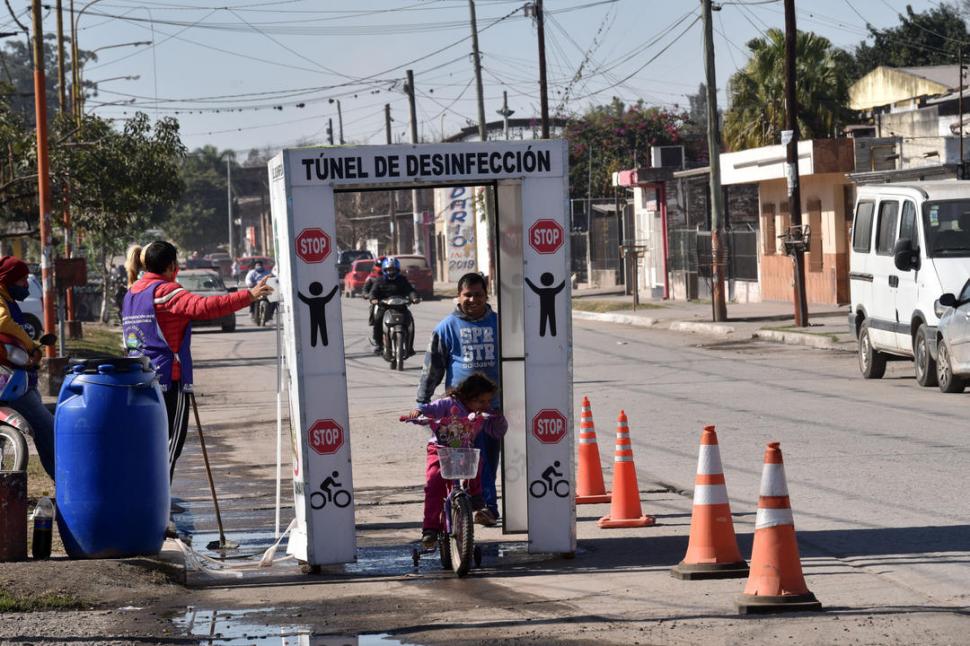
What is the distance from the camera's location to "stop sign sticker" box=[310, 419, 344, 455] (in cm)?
894

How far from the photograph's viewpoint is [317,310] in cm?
888

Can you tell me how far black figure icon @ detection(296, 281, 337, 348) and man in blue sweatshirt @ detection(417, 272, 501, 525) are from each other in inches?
36.9

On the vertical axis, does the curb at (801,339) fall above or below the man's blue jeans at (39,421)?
below

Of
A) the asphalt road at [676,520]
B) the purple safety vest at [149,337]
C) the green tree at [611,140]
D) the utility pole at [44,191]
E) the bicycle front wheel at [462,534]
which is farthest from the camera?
the green tree at [611,140]

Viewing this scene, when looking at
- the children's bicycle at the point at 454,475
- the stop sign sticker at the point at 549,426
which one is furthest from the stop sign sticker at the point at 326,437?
the stop sign sticker at the point at 549,426

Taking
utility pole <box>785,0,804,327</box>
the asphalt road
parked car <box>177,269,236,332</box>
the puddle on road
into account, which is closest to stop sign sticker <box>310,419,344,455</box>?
the asphalt road

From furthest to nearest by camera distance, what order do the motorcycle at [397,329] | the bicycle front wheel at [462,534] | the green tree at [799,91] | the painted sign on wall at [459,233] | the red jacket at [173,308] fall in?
the painted sign on wall at [459,233] → the green tree at [799,91] → the motorcycle at [397,329] → the red jacket at [173,308] → the bicycle front wheel at [462,534]

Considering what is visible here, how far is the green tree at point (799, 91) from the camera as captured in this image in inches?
1887

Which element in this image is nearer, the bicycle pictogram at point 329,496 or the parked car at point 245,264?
the bicycle pictogram at point 329,496

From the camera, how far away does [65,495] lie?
884 cm

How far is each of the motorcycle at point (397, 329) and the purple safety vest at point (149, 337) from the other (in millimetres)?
14556

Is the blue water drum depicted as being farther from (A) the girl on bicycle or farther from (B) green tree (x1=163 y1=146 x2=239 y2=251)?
(B) green tree (x1=163 y1=146 x2=239 y2=251)

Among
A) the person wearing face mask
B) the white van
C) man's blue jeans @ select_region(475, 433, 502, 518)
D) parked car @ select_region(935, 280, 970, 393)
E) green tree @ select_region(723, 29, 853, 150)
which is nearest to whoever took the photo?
man's blue jeans @ select_region(475, 433, 502, 518)

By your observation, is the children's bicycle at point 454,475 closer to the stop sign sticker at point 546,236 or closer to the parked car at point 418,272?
the stop sign sticker at point 546,236
